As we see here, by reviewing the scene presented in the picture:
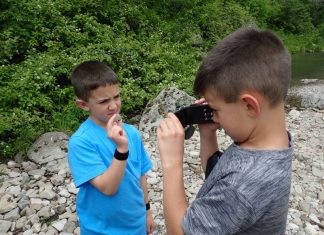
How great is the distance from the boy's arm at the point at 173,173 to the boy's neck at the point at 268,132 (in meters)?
0.25

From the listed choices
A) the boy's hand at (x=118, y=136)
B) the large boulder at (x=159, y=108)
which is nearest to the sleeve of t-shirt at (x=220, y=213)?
the boy's hand at (x=118, y=136)

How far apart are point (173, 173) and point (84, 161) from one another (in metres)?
0.83

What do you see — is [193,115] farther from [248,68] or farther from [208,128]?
[248,68]

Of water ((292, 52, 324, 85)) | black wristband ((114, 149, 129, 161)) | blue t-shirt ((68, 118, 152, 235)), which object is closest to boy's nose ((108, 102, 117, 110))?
blue t-shirt ((68, 118, 152, 235))

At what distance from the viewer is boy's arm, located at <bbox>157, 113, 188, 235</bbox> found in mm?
1254

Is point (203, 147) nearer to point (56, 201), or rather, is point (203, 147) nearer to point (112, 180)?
point (112, 180)

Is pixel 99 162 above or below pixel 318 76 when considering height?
above

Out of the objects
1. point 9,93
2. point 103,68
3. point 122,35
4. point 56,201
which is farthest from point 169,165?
point 122,35

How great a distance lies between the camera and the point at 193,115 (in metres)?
1.45

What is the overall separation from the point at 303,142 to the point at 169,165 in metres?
6.25

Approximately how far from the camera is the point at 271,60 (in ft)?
3.83

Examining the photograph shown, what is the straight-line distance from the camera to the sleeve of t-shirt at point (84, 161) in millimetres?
1959

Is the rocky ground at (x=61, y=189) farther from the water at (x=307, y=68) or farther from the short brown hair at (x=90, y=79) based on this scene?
the water at (x=307, y=68)

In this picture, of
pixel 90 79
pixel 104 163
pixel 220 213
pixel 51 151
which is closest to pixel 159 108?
pixel 51 151
